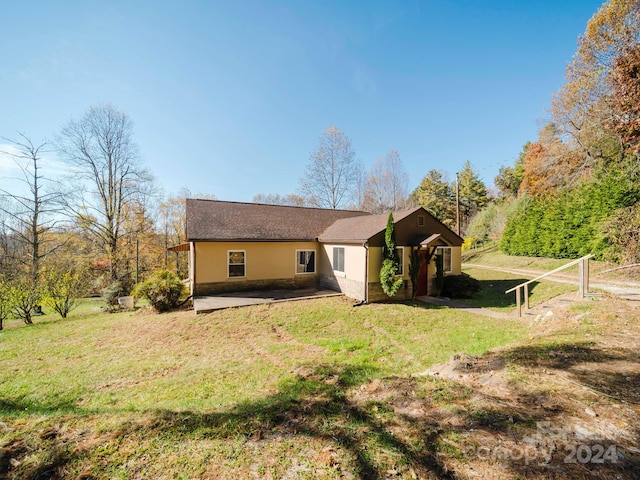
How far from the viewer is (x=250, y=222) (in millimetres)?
15992

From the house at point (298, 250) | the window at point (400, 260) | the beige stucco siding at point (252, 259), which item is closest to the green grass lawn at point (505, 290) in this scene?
the house at point (298, 250)

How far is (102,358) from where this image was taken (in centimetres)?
721

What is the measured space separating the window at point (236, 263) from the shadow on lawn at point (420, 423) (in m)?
10.1

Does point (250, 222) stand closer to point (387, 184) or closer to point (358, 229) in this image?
point (358, 229)

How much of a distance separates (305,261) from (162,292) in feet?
25.2

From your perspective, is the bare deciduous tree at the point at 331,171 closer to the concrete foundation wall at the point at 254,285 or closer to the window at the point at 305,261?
the window at the point at 305,261

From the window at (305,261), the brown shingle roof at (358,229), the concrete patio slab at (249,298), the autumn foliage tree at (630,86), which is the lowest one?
the concrete patio slab at (249,298)

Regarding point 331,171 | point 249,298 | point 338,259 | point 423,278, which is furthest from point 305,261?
point 331,171

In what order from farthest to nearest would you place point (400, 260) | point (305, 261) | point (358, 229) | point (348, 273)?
point (305, 261) → point (358, 229) → point (348, 273) → point (400, 260)

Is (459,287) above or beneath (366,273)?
beneath

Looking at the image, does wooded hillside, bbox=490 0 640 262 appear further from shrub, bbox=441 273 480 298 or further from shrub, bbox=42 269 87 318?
shrub, bbox=42 269 87 318

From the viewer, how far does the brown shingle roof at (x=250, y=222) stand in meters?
14.1

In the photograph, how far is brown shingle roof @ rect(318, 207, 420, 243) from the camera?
13.4 metres

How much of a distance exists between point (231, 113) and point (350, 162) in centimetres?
1333
